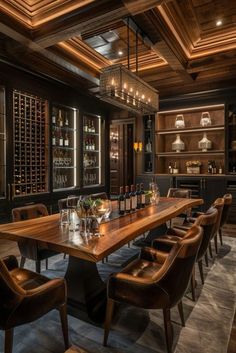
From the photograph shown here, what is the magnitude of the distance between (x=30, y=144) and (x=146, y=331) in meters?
3.47

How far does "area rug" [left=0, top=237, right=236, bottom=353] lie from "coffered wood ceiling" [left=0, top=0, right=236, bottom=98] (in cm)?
278

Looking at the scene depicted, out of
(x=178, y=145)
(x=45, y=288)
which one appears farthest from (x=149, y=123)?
(x=45, y=288)

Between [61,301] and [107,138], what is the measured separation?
16.2ft

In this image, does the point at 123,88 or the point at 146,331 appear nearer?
the point at 146,331

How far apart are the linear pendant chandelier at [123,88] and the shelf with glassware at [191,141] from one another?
263 cm

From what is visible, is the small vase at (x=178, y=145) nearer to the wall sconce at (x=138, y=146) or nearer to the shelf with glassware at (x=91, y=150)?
the wall sconce at (x=138, y=146)

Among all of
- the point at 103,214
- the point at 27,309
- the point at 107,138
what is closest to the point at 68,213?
the point at 103,214

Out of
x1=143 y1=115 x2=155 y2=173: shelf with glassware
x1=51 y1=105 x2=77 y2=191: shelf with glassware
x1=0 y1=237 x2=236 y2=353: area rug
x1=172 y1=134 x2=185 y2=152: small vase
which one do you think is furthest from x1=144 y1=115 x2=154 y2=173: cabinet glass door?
x1=0 y1=237 x2=236 y2=353: area rug

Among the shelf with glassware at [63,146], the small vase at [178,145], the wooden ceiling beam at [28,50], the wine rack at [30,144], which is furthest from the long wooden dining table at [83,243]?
the small vase at [178,145]

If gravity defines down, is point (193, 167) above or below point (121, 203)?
above

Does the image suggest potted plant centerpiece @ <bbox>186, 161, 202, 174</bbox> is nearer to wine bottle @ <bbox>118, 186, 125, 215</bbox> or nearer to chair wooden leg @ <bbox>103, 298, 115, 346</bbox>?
wine bottle @ <bbox>118, 186, 125, 215</bbox>

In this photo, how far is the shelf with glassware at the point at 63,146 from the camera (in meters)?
5.04

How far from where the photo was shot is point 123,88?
114 inches

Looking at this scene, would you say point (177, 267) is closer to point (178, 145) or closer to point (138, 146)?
point (178, 145)
